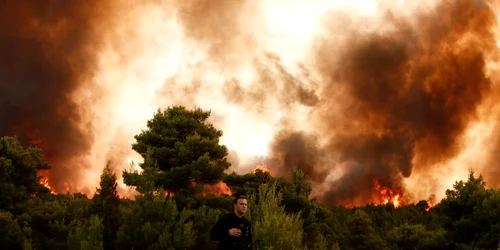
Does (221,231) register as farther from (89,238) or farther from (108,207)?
(108,207)

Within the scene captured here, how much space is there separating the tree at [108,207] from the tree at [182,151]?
3173mm

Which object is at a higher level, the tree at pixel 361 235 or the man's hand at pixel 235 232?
the tree at pixel 361 235

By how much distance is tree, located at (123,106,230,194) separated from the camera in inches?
1391

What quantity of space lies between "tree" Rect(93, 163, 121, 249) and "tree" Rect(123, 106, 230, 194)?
10.4ft

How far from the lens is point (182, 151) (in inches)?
1391

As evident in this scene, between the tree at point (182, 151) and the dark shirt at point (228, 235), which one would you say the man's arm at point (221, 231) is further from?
the tree at point (182, 151)

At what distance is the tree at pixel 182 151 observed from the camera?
35.3 meters

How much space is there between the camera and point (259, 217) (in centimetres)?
1305

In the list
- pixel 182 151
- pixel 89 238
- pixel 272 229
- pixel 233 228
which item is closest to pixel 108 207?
pixel 89 238

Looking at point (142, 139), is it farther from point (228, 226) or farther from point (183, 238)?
point (228, 226)

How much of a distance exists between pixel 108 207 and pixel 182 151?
297 inches

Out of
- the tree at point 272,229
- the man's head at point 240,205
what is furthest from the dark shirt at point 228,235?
the tree at point 272,229

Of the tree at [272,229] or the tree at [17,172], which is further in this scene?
the tree at [17,172]

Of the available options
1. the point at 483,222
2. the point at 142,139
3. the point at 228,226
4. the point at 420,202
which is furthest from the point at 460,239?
the point at 420,202
